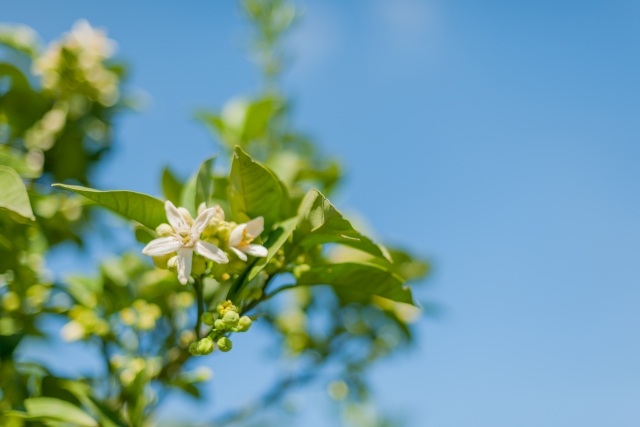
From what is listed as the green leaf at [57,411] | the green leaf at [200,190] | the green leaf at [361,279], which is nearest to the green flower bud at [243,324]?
the green leaf at [361,279]

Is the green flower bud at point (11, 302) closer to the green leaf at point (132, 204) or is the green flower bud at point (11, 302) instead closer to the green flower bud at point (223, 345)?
the green leaf at point (132, 204)

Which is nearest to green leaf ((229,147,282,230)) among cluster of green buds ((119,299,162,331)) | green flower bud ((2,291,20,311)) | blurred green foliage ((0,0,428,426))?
blurred green foliage ((0,0,428,426))

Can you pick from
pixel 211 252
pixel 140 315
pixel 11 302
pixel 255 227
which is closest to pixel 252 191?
pixel 255 227

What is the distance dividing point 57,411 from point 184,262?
61 cm

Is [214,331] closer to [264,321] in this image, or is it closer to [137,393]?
[137,393]

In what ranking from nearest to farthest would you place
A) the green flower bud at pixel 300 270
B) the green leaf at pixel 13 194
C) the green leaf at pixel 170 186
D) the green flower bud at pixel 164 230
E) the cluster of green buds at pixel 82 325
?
the green leaf at pixel 13 194
the green flower bud at pixel 164 230
the green flower bud at pixel 300 270
the green leaf at pixel 170 186
the cluster of green buds at pixel 82 325

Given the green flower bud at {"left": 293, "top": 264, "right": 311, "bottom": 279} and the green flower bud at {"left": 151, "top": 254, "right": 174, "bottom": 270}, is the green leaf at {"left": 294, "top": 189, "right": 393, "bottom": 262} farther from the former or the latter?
the green flower bud at {"left": 151, "top": 254, "right": 174, "bottom": 270}

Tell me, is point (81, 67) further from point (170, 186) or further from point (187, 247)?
point (187, 247)

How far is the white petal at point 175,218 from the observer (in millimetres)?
1232

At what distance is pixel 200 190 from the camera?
4.32 ft

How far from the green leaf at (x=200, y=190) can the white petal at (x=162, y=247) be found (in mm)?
166

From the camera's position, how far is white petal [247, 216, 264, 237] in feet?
4.12

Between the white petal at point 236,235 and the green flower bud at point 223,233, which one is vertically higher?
the green flower bud at point 223,233

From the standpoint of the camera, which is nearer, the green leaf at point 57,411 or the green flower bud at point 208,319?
the green flower bud at point 208,319
